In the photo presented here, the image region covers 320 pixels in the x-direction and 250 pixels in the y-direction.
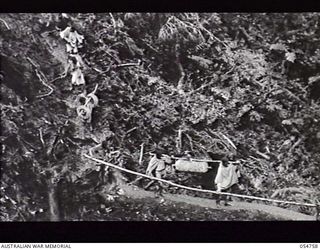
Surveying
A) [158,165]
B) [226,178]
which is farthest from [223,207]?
[158,165]

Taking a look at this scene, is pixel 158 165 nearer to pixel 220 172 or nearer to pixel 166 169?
pixel 166 169

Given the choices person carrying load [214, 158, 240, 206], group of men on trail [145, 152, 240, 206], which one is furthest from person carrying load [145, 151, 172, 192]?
person carrying load [214, 158, 240, 206]

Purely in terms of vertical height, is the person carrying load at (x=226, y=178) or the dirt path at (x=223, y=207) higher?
the person carrying load at (x=226, y=178)

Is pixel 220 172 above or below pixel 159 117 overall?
below

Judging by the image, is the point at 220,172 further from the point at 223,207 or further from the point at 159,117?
the point at 159,117

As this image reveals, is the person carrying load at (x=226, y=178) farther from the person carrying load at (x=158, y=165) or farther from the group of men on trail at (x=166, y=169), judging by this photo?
the person carrying load at (x=158, y=165)

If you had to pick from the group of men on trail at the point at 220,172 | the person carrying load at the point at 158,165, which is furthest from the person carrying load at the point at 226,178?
the person carrying load at the point at 158,165

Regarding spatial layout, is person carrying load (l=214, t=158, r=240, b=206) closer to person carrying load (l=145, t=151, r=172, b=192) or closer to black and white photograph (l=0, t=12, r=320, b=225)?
black and white photograph (l=0, t=12, r=320, b=225)
